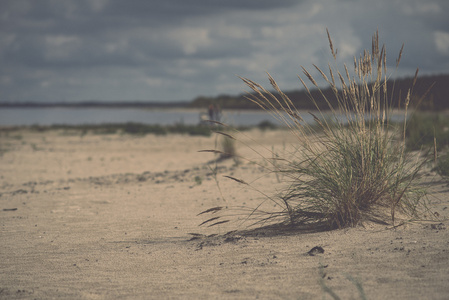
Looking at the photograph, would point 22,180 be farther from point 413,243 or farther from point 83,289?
point 413,243

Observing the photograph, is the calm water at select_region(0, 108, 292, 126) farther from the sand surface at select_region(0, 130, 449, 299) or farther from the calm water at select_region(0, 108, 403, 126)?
the sand surface at select_region(0, 130, 449, 299)

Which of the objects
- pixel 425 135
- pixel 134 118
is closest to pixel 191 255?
pixel 425 135

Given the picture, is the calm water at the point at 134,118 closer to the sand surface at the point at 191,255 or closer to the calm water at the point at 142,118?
the calm water at the point at 142,118

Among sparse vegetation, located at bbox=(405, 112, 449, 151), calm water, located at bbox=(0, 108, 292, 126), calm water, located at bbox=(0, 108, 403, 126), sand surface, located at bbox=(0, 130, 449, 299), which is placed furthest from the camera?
calm water, located at bbox=(0, 108, 292, 126)

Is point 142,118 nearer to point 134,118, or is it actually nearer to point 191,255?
point 134,118

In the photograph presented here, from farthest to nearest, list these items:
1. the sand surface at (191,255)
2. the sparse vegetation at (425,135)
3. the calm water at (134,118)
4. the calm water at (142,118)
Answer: the calm water at (134,118) < the calm water at (142,118) < the sparse vegetation at (425,135) < the sand surface at (191,255)

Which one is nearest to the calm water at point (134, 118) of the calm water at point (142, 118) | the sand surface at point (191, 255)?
the calm water at point (142, 118)

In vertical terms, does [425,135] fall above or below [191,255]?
above

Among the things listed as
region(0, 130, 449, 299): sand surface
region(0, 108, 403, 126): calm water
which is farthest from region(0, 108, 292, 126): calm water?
region(0, 130, 449, 299): sand surface

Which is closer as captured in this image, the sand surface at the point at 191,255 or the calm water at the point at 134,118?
the sand surface at the point at 191,255

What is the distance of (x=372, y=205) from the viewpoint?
3.90m

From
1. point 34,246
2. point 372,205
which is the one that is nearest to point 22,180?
point 34,246

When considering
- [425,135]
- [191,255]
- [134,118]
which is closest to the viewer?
[191,255]

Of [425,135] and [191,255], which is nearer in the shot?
[191,255]
